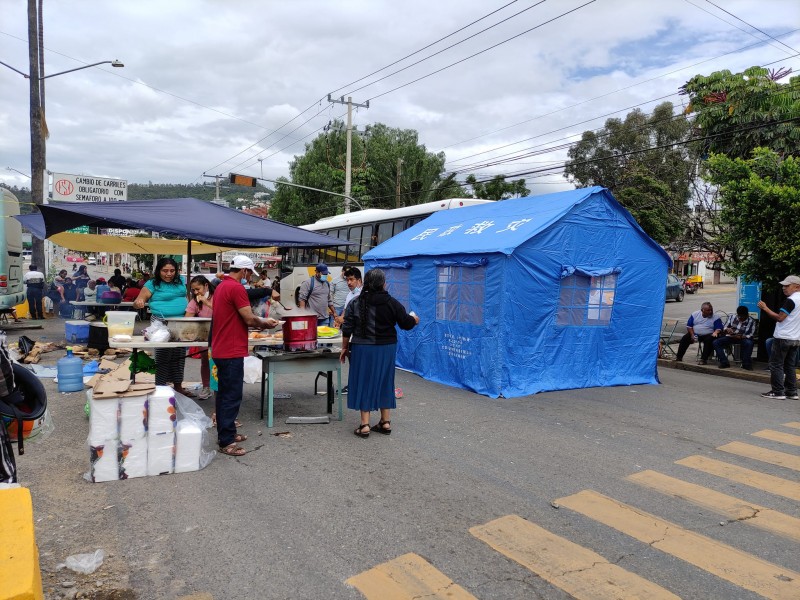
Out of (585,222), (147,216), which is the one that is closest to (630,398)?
(585,222)

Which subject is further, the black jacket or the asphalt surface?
the black jacket

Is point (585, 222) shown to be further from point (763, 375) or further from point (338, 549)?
point (338, 549)

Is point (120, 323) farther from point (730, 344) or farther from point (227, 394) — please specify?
point (730, 344)

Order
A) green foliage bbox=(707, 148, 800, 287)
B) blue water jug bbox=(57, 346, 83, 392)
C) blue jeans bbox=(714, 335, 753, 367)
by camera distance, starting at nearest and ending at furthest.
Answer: blue water jug bbox=(57, 346, 83, 392)
green foliage bbox=(707, 148, 800, 287)
blue jeans bbox=(714, 335, 753, 367)

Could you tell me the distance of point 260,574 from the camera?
11.1ft

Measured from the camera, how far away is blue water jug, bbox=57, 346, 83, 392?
8.20m

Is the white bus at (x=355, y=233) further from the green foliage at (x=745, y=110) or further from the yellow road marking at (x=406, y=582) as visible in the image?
the yellow road marking at (x=406, y=582)

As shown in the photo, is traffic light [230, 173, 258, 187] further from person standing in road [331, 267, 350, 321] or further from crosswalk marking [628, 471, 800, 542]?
crosswalk marking [628, 471, 800, 542]

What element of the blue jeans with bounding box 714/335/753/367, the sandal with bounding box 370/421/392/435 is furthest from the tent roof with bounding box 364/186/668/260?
the blue jeans with bounding box 714/335/753/367

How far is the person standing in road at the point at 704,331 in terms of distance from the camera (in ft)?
40.8

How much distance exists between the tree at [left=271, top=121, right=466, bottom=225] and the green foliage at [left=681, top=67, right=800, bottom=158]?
21.1 meters

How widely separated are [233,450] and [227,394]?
Result: 53cm

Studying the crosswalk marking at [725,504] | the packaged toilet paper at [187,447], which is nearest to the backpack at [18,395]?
the packaged toilet paper at [187,447]

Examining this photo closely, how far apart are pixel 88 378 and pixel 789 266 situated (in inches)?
463
